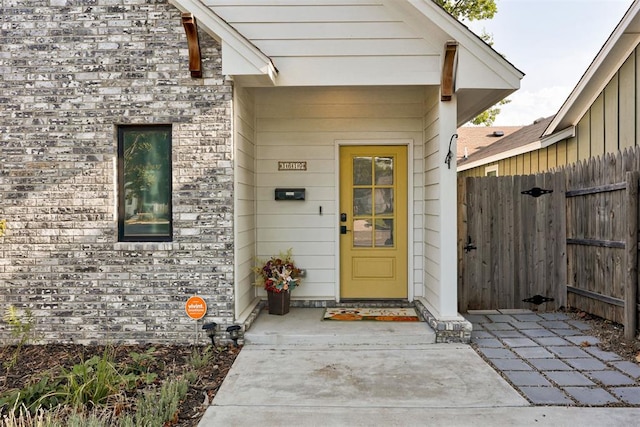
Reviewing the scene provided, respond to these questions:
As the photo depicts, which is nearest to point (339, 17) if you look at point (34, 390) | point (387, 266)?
point (387, 266)

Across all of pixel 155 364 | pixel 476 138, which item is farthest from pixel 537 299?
pixel 476 138

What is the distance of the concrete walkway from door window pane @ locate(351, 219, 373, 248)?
3.96 feet

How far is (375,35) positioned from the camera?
4.84 metres

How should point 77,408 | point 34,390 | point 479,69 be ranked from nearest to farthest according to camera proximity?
point 77,408 → point 34,390 → point 479,69

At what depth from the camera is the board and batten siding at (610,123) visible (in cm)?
607

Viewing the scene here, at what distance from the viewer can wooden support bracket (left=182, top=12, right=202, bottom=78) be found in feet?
14.4

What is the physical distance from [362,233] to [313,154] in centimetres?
120

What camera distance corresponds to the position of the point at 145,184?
4828 millimetres

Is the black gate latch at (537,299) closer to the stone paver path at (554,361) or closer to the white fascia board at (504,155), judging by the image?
the stone paver path at (554,361)

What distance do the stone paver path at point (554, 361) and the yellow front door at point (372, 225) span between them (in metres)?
1.15

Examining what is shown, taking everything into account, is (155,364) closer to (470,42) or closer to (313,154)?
(313,154)

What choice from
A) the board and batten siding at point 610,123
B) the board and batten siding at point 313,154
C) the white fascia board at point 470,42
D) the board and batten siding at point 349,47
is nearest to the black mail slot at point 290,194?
the board and batten siding at point 313,154

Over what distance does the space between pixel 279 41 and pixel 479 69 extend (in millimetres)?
2089

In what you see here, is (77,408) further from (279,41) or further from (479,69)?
(479,69)
